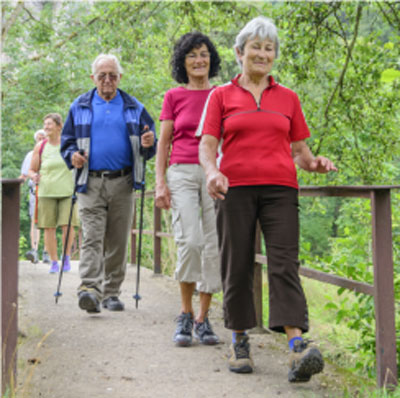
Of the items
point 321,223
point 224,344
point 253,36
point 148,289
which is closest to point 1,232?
point 253,36

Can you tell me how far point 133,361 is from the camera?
3.74 meters

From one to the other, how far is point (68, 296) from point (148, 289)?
1.00 meters

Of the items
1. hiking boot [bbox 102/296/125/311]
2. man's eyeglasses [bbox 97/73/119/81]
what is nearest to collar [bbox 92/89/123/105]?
man's eyeglasses [bbox 97/73/119/81]

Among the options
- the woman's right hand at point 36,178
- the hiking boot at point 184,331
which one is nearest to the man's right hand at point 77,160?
the hiking boot at point 184,331

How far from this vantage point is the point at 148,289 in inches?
268

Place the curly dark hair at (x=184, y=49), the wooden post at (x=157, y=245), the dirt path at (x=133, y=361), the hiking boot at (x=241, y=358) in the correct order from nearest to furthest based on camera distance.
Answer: the dirt path at (x=133, y=361) < the hiking boot at (x=241, y=358) < the curly dark hair at (x=184, y=49) < the wooden post at (x=157, y=245)

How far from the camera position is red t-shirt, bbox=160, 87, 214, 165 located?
Answer: 4.03 metres

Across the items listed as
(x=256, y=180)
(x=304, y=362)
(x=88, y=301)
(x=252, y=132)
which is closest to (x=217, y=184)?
(x=256, y=180)

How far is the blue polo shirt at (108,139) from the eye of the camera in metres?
4.89

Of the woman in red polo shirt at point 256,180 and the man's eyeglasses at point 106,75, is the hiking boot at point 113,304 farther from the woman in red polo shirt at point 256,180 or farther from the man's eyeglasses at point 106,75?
the woman in red polo shirt at point 256,180

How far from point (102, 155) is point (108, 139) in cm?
13

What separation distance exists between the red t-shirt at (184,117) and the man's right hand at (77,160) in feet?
3.01

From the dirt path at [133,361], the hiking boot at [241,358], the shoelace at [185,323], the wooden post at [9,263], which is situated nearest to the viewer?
the wooden post at [9,263]

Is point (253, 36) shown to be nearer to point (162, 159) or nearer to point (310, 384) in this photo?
point (162, 159)
